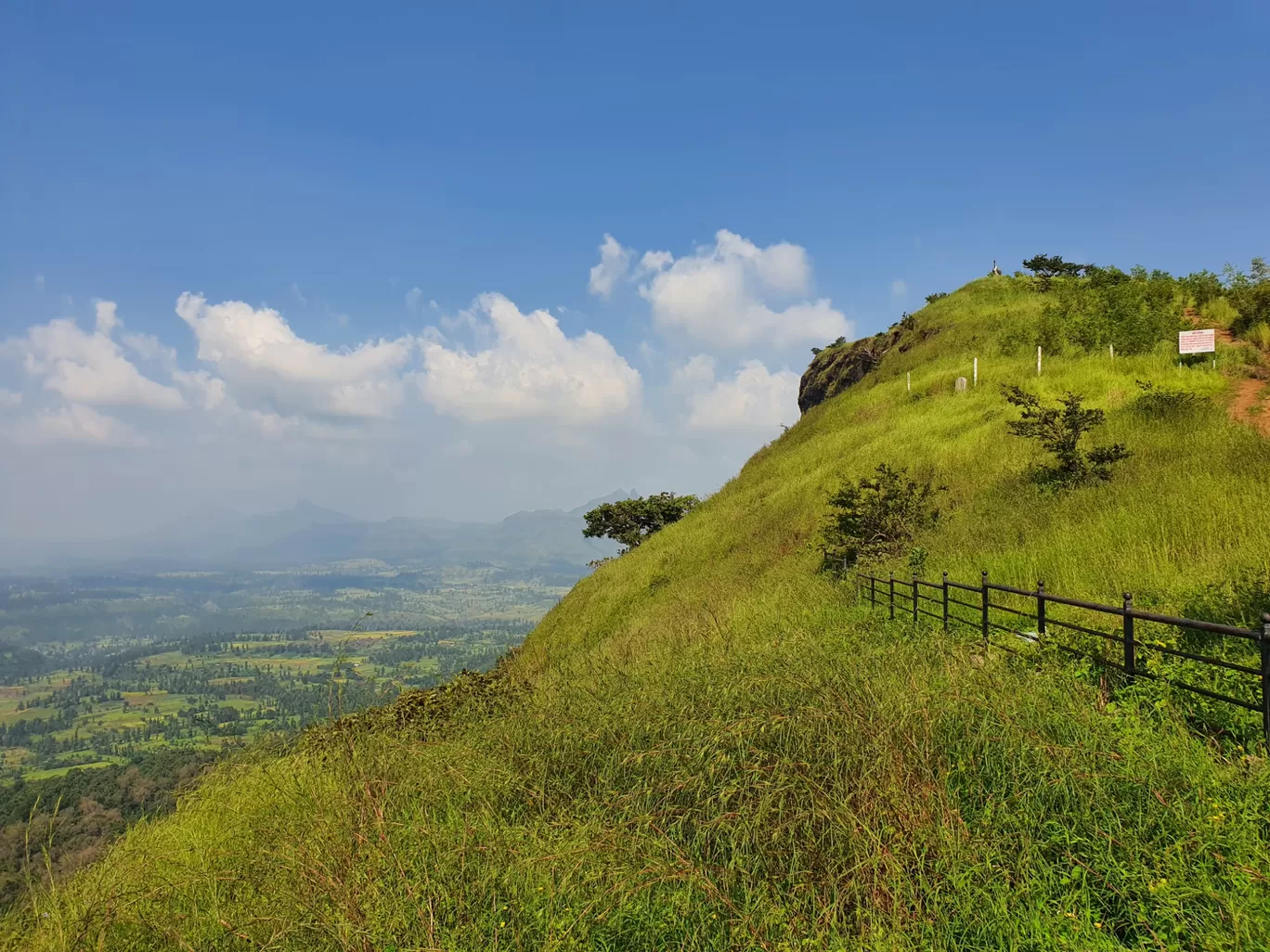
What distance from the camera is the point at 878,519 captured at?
16047mm

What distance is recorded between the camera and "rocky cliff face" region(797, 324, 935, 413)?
4303 centimetres

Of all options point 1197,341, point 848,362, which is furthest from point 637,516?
point 1197,341

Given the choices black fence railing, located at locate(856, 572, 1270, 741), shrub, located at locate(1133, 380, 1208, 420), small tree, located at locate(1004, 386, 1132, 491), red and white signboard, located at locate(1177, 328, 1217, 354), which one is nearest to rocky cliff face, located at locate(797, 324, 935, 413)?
red and white signboard, located at locate(1177, 328, 1217, 354)

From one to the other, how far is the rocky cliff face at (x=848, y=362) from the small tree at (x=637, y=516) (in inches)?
541

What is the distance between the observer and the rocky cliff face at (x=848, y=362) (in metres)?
43.0

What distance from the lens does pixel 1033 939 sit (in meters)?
3.20

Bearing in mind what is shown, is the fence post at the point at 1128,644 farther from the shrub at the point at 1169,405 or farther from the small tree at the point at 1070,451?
the shrub at the point at 1169,405

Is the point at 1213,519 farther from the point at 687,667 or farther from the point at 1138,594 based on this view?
the point at 687,667

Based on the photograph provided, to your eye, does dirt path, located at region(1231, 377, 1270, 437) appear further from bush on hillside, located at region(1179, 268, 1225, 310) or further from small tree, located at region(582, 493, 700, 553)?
small tree, located at region(582, 493, 700, 553)

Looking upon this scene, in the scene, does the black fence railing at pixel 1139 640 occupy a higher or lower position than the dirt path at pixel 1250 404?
lower

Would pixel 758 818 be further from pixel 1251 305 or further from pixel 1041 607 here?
pixel 1251 305

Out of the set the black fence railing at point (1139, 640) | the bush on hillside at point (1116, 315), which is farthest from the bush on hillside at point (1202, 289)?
the black fence railing at point (1139, 640)

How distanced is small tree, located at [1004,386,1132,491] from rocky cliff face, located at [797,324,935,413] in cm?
2635

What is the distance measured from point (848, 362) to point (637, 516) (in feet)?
62.7
